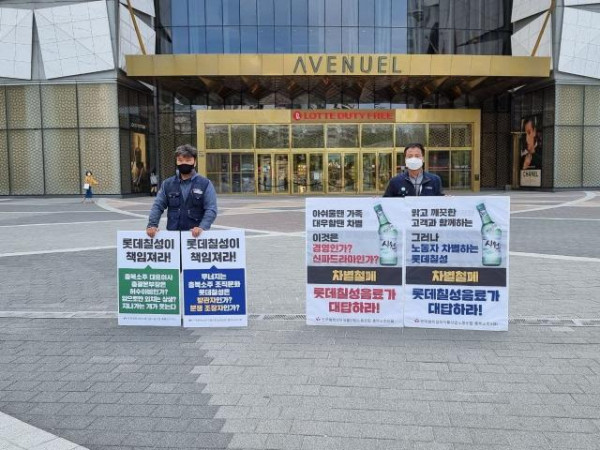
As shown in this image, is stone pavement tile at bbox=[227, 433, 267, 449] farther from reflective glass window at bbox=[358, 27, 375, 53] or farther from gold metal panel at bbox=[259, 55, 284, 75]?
reflective glass window at bbox=[358, 27, 375, 53]

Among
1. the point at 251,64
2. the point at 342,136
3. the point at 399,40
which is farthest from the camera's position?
the point at 399,40

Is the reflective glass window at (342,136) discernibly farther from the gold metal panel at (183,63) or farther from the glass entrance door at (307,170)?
the gold metal panel at (183,63)

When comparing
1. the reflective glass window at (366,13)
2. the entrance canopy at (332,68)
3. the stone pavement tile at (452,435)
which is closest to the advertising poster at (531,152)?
the entrance canopy at (332,68)

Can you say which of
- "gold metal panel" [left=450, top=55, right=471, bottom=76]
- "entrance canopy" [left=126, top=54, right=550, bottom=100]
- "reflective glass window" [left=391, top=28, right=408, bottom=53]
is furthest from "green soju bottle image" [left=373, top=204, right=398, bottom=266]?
"reflective glass window" [left=391, top=28, right=408, bottom=53]

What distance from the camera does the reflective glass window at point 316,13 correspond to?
104ft

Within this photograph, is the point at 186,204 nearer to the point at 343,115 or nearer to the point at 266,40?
the point at 343,115

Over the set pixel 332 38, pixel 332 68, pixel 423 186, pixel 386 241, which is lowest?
pixel 386 241

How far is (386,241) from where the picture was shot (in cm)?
528

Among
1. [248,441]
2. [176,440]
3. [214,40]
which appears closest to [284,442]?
[248,441]

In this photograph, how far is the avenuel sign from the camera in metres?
30.6

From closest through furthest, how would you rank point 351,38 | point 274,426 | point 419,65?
1. point 274,426
2. point 419,65
3. point 351,38

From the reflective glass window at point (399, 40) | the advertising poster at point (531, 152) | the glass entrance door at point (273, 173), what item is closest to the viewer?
the advertising poster at point (531, 152)

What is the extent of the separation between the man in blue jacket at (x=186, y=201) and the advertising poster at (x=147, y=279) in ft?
0.77

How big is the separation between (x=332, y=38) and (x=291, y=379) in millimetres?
30430
